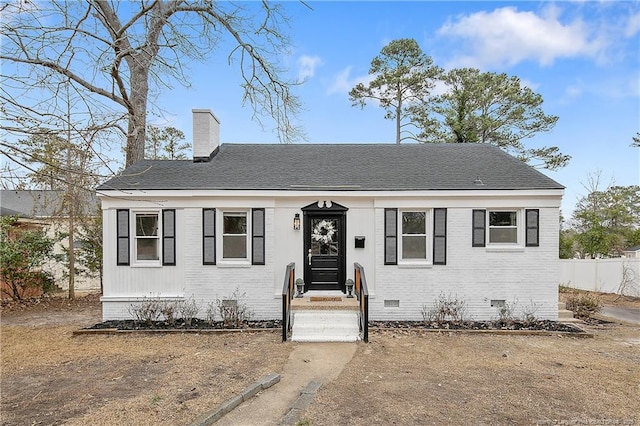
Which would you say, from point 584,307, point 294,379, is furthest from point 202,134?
point 584,307

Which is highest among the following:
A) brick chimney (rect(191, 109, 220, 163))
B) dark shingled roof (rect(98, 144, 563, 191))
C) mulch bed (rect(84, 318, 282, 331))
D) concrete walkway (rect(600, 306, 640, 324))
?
brick chimney (rect(191, 109, 220, 163))

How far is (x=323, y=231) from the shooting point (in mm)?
10094

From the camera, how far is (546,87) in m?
19.7

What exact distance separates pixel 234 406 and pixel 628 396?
223 inches

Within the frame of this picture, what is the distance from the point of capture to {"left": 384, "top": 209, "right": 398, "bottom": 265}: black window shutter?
381 inches

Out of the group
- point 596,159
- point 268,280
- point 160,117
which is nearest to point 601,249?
point 596,159

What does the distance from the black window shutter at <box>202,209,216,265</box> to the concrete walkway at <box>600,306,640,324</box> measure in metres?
12.1

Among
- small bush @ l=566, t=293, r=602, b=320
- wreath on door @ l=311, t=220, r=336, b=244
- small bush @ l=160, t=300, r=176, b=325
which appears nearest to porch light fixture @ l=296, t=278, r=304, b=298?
wreath on door @ l=311, t=220, r=336, b=244

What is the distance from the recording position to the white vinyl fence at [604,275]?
14539 mm

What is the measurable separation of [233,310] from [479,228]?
6.86 metres

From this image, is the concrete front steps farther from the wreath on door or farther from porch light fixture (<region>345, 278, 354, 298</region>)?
the wreath on door

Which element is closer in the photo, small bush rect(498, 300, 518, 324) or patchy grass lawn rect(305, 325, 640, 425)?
patchy grass lawn rect(305, 325, 640, 425)

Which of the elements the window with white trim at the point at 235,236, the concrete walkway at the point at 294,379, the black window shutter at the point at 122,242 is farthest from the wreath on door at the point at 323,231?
the black window shutter at the point at 122,242

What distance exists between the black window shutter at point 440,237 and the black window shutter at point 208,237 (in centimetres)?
595
